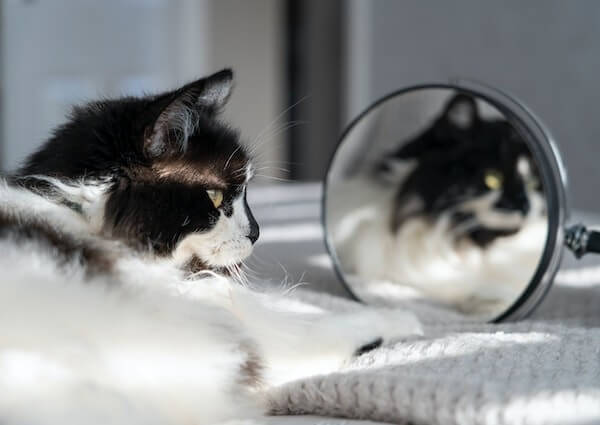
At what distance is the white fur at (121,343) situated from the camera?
1.79 feet

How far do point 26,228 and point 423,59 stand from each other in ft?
9.42

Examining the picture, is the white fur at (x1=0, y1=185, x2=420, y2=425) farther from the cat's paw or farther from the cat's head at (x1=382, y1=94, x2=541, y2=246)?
the cat's head at (x1=382, y1=94, x2=541, y2=246)

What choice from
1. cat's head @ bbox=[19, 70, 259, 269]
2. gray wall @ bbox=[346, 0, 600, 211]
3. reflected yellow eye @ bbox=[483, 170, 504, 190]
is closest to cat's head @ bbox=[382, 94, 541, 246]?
reflected yellow eye @ bbox=[483, 170, 504, 190]

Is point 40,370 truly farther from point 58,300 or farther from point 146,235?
point 146,235

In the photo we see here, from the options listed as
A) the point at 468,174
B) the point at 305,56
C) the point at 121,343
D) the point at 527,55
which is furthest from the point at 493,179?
the point at 305,56

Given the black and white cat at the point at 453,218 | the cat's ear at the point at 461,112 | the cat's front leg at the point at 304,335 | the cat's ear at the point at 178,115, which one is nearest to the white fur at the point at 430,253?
the black and white cat at the point at 453,218

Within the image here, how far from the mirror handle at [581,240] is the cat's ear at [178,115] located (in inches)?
22.0

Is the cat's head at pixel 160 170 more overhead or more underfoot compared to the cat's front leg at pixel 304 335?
more overhead

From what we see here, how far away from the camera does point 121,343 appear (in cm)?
60

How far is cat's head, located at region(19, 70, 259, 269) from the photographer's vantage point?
679 mm

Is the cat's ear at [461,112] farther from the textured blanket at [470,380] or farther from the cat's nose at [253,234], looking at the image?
the cat's nose at [253,234]

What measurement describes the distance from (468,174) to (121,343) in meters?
0.82

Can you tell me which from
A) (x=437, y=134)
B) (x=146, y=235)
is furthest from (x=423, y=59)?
(x=146, y=235)

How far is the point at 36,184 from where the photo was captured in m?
0.71
